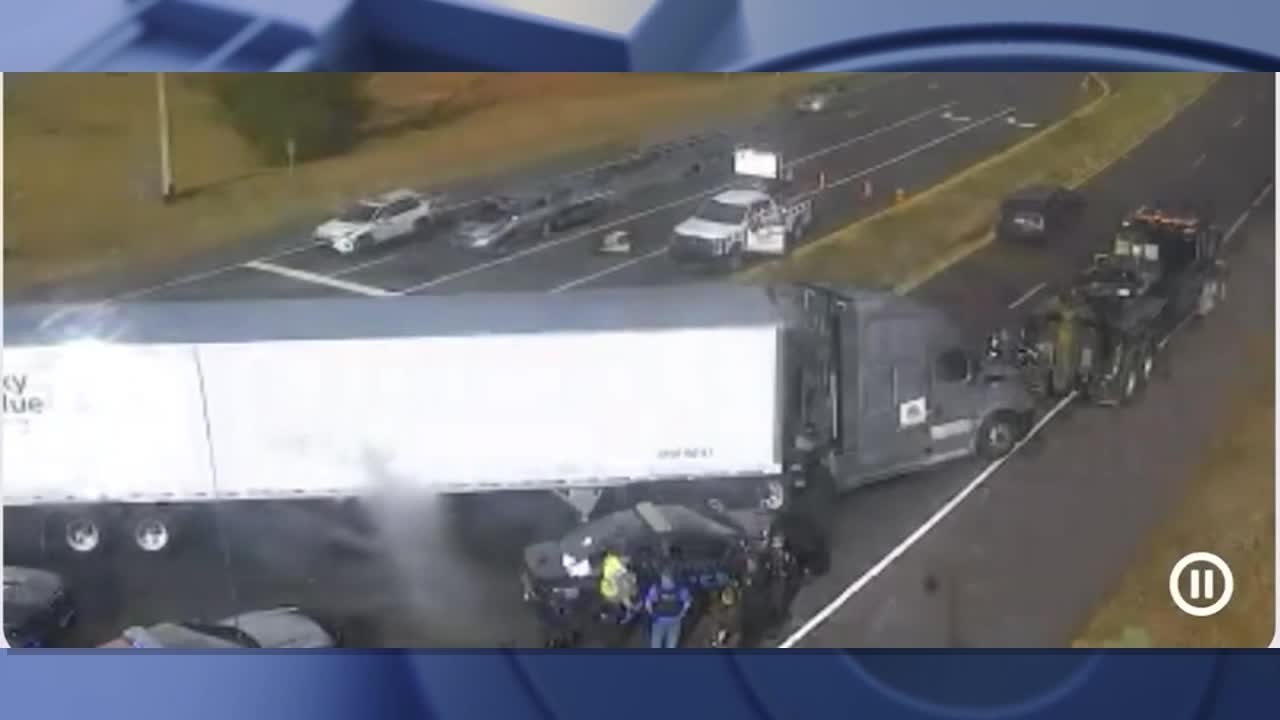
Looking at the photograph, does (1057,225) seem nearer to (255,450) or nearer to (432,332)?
(432,332)

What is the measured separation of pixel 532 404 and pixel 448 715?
31 cm

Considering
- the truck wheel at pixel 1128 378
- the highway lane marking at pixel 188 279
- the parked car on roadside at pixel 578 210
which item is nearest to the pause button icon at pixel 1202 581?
the truck wheel at pixel 1128 378

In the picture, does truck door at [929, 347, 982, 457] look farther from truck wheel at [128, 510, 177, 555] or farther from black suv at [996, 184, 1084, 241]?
truck wheel at [128, 510, 177, 555]

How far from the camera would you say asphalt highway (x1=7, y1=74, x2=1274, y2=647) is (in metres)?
1.37

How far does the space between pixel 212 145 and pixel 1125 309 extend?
827 mm

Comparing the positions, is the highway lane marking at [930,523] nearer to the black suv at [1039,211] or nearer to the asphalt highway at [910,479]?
the asphalt highway at [910,479]

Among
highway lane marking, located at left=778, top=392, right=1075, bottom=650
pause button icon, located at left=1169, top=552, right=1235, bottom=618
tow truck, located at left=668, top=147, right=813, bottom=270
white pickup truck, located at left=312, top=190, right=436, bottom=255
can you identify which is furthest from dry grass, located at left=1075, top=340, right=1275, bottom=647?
white pickup truck, located at left=312, top=190, right=436, bottom=255

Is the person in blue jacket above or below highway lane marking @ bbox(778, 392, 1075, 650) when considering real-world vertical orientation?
below

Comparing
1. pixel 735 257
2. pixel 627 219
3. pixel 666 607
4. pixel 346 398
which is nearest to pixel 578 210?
pixel 627 219

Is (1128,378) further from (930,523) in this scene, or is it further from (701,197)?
(701,197)

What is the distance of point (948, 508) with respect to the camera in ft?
4.58

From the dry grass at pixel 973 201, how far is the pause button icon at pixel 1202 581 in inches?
13.6

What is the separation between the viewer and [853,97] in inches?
54.2

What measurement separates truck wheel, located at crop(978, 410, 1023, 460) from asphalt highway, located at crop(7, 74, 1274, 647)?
0.02 m
